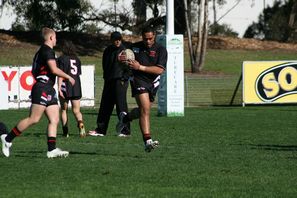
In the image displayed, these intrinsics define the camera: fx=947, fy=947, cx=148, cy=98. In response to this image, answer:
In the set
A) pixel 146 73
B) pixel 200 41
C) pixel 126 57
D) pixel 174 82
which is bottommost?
pixel 174 82

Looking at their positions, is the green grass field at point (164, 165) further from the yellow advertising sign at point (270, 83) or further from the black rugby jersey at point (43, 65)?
the yellow advertising sign at point (270, 83)

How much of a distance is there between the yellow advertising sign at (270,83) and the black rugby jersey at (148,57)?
1689 cm

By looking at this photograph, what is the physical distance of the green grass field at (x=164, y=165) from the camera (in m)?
10.4

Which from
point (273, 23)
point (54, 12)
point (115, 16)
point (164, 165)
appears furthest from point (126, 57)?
point (273, 23)

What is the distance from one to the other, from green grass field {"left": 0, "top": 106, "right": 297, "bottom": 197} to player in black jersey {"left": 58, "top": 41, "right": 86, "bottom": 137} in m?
0.37

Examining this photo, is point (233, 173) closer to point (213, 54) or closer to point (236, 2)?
point (213, 54)

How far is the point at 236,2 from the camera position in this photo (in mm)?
64250

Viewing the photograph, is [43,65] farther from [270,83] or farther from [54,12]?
[54,12]

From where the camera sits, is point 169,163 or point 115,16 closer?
point 169,163

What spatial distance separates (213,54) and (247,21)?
36.8 feet

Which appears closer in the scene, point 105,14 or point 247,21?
point 105,14

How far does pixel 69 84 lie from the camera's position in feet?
60.7

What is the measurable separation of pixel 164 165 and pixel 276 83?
1859 centimetres

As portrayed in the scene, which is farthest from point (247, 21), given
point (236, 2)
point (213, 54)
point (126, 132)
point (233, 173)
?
point (233, 173)
